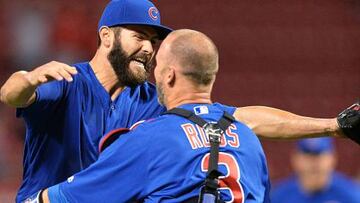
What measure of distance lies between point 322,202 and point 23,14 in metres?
6.40

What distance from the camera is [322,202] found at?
7.35m

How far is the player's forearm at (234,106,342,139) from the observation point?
4.74 metres

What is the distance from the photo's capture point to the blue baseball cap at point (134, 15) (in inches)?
201

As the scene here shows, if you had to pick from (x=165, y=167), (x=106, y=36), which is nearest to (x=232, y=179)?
(x=165, y=167)

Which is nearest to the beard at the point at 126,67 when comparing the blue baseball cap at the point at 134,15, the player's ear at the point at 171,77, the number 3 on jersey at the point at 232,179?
the blue baseball cap at the point at 134,15

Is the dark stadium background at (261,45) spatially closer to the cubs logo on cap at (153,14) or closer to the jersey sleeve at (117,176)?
the cubs logo on cap at (153,14)

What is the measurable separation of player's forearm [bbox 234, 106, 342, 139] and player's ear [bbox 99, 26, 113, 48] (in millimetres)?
879

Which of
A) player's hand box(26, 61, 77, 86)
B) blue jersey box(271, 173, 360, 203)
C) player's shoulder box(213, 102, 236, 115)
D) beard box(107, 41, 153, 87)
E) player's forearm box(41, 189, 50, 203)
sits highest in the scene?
player's hand box(26, 61, 77, 86)

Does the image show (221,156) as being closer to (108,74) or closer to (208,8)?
(108,74)

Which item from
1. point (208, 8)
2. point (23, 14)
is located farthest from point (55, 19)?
point (208, 8)

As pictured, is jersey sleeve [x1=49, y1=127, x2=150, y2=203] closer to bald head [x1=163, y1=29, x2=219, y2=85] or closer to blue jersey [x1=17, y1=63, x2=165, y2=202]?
bald head [x1=163, y1=29, x2=219, y2=85]

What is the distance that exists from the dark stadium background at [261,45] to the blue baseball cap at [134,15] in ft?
21.3

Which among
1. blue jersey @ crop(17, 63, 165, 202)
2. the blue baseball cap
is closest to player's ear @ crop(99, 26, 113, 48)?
the blue baseball cap

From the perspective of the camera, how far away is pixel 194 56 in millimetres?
4102
